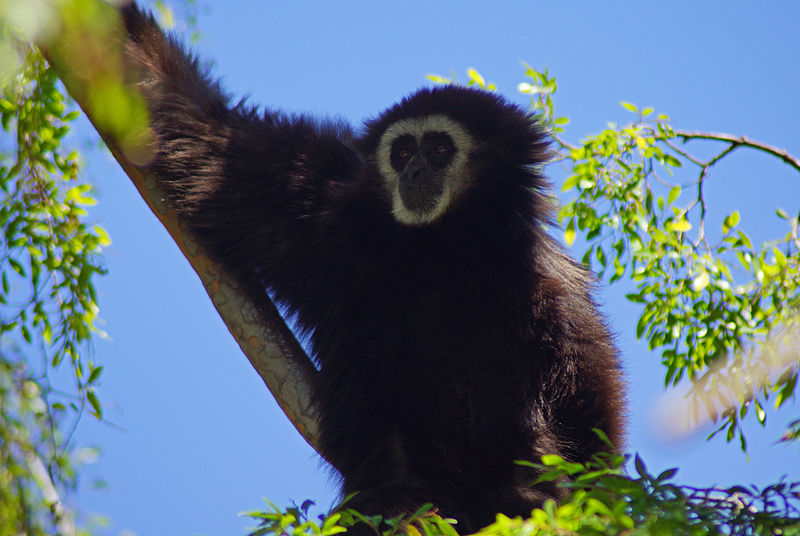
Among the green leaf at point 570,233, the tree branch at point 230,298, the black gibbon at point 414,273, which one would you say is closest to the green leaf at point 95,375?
the tree branch at point 230,298

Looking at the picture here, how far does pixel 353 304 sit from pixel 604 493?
261cm

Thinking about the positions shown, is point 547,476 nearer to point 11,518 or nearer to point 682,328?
point 11,518

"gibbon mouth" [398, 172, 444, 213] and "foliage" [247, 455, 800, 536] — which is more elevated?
"gibbon mouth" [398, 172, 444, 213]

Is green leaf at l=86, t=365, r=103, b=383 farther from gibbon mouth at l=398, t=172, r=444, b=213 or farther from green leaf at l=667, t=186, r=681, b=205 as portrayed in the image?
green leaf at l=667, t=186, r=681, b=205

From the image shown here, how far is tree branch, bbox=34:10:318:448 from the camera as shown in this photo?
450 centimetres

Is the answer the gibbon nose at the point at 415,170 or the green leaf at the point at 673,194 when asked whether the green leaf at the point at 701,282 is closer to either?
the green leaf at the point at 673,194

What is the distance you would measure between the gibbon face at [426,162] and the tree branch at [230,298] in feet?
3.46

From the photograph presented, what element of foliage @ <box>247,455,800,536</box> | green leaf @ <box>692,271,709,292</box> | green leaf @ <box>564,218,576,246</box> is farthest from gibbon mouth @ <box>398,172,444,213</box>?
foliage @ <box>247,455,800,536</box>

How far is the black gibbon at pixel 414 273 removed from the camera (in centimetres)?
456

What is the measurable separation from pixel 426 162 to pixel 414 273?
774 millimetres

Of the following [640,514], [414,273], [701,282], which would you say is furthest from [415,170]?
[640,514]

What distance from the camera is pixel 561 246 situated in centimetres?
538

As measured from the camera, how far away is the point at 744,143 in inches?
192

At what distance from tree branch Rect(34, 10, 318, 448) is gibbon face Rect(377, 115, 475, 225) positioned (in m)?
1.05
